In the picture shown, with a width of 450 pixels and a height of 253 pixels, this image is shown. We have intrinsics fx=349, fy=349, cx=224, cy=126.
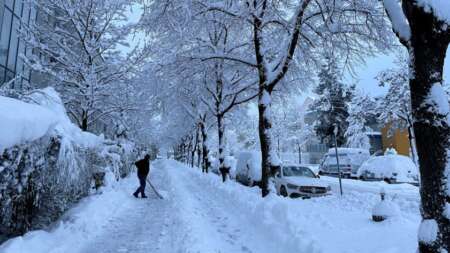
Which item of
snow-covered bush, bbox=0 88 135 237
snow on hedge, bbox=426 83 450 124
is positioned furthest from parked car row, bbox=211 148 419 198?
snow on hedge, bbox=426 83 450 124

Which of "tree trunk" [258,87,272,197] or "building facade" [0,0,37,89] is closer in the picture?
"tree trunk" [258,87,272,197]

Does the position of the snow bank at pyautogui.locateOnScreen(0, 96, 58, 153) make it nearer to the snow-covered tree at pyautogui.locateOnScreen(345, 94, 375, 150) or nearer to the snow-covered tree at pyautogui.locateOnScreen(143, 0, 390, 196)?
the snow-covered tree at pyautogui.locateOnScreen(143, 0, 390, 196)

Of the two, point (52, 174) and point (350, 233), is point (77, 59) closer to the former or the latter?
point (52, 174)

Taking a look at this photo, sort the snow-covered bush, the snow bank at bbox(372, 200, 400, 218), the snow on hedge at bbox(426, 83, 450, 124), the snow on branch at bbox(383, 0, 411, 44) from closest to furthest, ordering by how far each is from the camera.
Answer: the snow on hedge at bbox(426, 83, 450, 124), the snow on branch at bbox(383, 0, 411, 44), the snow-covered bush, the snow bank at bbox(372, 200, 400, 218)

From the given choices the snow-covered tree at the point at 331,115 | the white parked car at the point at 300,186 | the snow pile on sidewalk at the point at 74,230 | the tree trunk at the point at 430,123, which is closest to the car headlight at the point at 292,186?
the white parked car at the point at 300,186

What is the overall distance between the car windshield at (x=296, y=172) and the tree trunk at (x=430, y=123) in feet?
36.9

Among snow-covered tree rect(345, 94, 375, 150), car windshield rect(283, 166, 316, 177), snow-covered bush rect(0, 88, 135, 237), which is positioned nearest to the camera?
snow-covered bush rect(0, 88, 135, 237)

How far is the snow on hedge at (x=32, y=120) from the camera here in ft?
16.4

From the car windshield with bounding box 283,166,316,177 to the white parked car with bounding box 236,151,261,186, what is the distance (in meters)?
2.70

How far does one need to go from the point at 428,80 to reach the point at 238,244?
4.36m

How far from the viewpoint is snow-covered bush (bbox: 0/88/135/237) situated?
5.19 metres

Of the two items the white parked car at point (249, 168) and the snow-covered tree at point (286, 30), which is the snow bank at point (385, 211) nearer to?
the snow-covered tree at point (286, 30)

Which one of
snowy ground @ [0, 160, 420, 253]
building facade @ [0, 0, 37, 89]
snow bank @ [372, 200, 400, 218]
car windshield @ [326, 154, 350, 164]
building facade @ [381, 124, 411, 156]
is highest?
building facade @ [0, 0, 37, 89]

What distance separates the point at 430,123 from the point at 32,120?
5605mm
